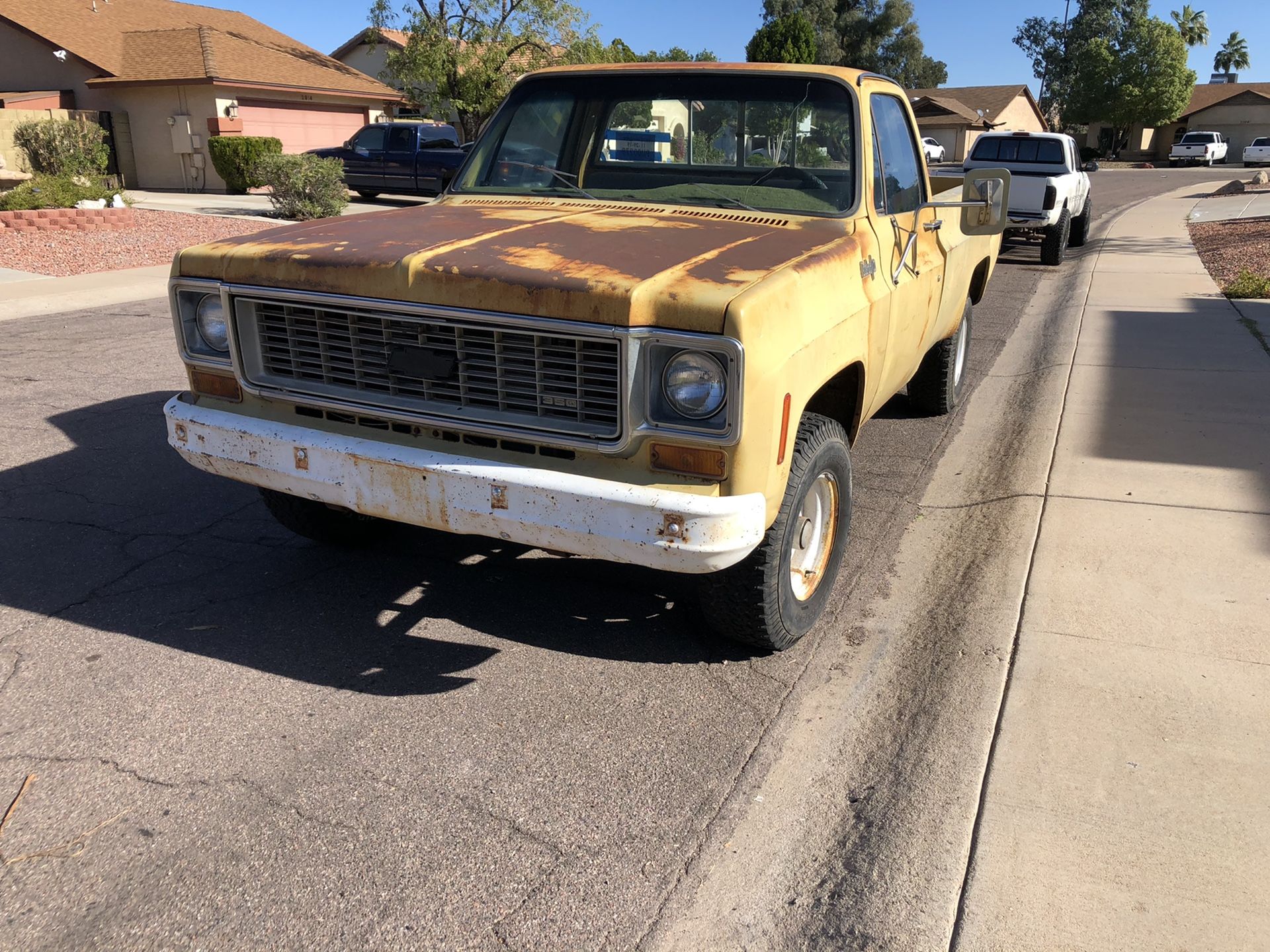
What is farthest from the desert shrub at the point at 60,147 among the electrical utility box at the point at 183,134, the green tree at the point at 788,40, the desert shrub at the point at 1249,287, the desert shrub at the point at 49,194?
the green tree at the point at 788,40

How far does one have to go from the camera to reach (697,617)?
13.0ft

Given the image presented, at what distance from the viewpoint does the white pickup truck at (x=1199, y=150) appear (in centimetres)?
5856

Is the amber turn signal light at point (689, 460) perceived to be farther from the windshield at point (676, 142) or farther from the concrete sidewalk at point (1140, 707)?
the windshield at point (676, 142)

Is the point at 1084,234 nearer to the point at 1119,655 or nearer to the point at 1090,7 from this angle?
the point at 1119,655

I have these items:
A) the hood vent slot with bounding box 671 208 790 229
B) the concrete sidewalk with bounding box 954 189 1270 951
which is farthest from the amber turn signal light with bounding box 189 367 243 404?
the concrete sidewalk with bounding box 954 189 1270 951

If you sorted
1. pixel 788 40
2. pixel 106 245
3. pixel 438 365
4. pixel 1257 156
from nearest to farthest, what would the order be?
1. pixel 438 365
2. pixel 106 245
3. pixel 788 40
4. pixel 1257 156

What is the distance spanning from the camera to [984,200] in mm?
4781

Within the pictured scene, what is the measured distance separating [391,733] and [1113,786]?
218cm

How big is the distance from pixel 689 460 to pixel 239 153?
21928mm

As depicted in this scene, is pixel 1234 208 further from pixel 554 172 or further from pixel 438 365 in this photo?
pixel 438 365

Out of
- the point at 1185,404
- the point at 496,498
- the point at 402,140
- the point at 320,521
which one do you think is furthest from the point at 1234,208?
the point at 496,498

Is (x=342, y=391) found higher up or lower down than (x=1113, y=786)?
higher up

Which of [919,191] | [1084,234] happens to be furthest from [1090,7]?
[919,191]

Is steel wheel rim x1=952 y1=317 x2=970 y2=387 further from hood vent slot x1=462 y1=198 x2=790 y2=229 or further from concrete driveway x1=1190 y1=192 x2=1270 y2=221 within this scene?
concrete driveway x1=1190 y1=192 x2=1270 y2=221
